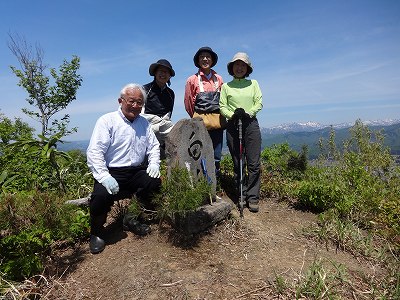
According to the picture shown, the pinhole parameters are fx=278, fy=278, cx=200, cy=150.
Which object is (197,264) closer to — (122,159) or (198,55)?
(122,159)

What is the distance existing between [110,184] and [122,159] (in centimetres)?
52

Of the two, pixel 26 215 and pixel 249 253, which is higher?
pixel 26 215

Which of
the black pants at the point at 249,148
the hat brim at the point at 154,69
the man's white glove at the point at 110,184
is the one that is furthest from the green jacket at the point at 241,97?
the man's white glove at the point at 110,184

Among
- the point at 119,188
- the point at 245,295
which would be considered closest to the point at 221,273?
the point at 245,295

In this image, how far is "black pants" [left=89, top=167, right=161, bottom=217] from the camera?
401 centimetres

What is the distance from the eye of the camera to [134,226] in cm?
446

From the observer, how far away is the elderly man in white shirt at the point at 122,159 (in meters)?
3.87

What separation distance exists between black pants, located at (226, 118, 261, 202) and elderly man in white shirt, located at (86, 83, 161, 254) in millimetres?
1773

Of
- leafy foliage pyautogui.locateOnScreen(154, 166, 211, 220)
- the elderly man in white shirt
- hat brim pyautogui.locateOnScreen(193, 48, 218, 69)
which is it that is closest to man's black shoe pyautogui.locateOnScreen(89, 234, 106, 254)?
the elderly man in white shirt

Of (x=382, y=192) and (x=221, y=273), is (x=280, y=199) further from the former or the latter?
(x=221, y=273)

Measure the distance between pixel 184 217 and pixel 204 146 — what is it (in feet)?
4.70

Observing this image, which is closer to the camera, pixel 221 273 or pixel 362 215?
pixel 221 273

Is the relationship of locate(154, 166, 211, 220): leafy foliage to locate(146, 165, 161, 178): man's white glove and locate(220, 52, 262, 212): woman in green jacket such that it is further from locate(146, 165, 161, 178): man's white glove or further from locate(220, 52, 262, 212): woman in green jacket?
locate(220, 52, 262, 212): woman in green jacket

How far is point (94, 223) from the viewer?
13.4ft
